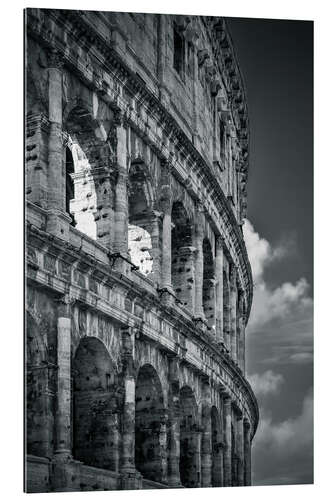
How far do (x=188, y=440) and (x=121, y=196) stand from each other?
5.95 meters

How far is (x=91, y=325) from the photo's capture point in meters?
22.7

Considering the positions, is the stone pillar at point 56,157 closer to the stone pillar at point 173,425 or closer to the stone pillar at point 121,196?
the stone pillar at point 121,196

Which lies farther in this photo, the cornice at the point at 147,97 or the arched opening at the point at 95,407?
the arched opening at the point at 95,407

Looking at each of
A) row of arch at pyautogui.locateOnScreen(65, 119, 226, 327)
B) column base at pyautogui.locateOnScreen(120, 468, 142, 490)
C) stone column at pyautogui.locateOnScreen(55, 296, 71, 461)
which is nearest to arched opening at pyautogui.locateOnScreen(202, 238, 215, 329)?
row of arch at pyautogui.locateOnScreen(65, 119, 226, 327)

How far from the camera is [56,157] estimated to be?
21.8 meters

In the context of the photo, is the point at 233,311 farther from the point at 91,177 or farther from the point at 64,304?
the point at 64,304

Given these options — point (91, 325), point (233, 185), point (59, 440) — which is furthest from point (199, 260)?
point (59, 440)

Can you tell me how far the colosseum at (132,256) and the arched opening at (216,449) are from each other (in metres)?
0.06

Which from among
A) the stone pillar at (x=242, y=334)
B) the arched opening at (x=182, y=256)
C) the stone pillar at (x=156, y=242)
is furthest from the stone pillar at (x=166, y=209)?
the stone pillar at (x=242, y=334)

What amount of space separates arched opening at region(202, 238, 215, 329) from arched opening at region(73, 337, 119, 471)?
667 cm

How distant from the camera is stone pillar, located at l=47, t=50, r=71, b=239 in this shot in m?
21.3

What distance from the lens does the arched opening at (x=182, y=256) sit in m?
28.5

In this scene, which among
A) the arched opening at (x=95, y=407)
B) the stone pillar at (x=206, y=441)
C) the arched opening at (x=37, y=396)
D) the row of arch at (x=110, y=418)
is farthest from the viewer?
the stone pillar at (x=206, y=441)

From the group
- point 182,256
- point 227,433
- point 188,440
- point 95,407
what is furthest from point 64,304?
point 227,433
